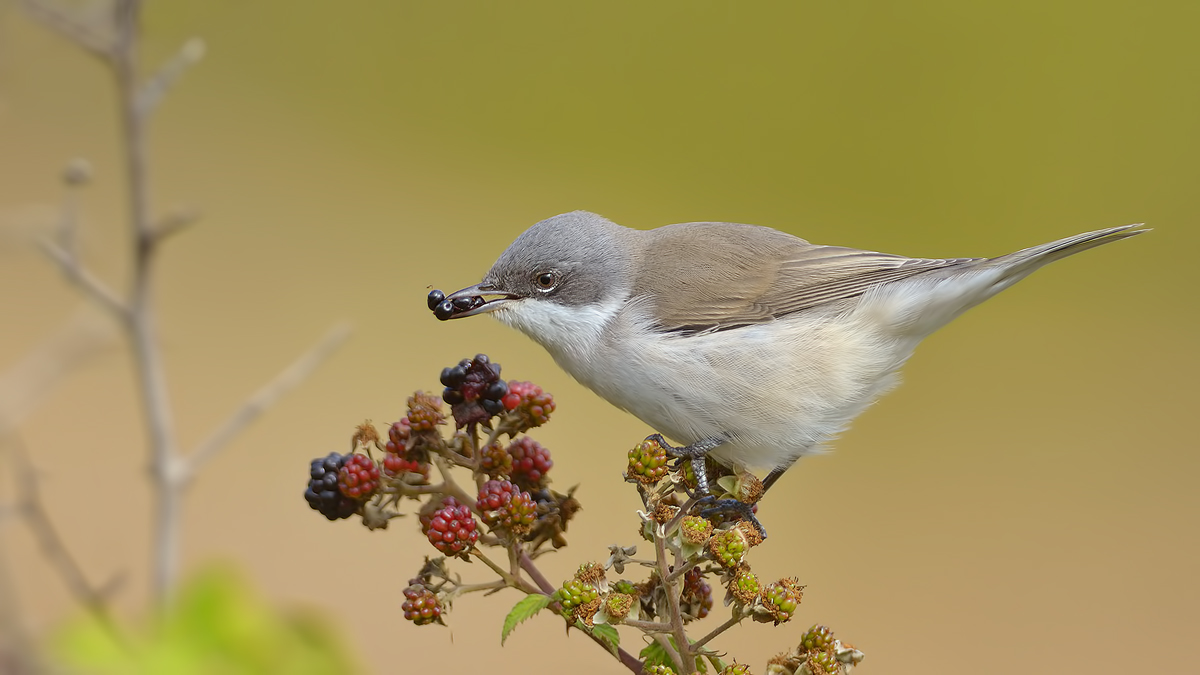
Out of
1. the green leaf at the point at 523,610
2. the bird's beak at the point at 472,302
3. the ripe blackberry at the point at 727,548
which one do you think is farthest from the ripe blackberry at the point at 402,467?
the bird's beak at the point at 472,302

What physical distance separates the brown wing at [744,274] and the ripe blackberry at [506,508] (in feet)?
2.16

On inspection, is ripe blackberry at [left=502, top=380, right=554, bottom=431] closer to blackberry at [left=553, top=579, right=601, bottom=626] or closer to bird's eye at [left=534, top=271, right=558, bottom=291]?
blackberry at [left=553, top=579, right=601, bottom=626]

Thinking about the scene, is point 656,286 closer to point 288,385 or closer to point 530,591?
point 530,591

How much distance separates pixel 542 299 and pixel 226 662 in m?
1.18

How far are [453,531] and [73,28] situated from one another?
51cm

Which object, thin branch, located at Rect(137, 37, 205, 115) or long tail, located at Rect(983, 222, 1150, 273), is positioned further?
long tail, located at Rect(983, 222, 1150, 273)

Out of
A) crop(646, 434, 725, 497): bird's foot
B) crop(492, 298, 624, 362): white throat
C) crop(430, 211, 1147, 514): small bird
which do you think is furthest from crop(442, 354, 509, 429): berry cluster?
crop(492, 298, 624, 362): white throat

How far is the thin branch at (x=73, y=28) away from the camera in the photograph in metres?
0.47

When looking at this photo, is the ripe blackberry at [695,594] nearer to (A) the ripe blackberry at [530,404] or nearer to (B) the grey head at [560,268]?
(A) the ripe blackberry at [530,404]

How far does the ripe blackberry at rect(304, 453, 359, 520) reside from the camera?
90 cm

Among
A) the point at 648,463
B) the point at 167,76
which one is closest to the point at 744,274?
the point at 648,463

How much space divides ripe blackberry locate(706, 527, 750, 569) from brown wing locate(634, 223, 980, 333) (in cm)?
62

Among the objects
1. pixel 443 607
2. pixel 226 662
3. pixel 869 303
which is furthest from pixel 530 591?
pixel 869 303

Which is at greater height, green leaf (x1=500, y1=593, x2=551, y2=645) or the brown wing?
the brown wing
